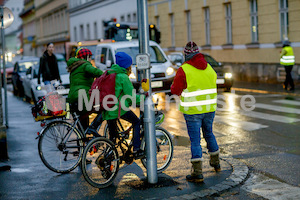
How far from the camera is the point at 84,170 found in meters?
6.73

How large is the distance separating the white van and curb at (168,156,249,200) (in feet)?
29.3

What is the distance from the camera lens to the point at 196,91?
7.10 metres

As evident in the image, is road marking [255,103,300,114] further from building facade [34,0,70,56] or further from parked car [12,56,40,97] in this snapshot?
building facade [34,0,70,56]

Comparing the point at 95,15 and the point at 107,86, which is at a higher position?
the point at 95,15

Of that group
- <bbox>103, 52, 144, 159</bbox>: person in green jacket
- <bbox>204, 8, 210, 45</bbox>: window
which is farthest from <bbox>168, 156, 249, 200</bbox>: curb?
<bbox>204, 8, 210, 45</bbox>: window

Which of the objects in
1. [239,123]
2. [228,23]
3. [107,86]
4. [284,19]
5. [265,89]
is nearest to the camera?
[107,86]

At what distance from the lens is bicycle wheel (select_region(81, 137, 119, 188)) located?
6871 mm

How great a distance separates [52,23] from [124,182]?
68.6 metres

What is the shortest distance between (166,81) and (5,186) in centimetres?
1043

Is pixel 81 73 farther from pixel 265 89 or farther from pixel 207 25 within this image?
pixel 207 25

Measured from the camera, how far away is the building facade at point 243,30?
23.4 m

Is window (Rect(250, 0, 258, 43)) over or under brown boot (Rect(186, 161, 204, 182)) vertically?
over

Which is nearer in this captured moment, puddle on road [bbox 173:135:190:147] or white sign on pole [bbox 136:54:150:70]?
white sign on pole [bbox 136:54:150:70]

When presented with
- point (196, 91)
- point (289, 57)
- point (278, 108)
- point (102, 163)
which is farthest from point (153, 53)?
point (102, 163)
